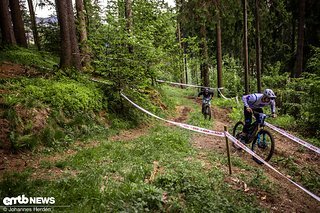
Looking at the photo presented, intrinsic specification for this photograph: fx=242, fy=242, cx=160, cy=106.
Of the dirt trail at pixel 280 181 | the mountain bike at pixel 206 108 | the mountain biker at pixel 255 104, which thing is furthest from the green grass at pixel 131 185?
the mountain bike at pixel 206 108

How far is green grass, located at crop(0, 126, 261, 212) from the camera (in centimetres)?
448

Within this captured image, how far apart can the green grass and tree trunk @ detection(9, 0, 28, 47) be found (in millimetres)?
13833

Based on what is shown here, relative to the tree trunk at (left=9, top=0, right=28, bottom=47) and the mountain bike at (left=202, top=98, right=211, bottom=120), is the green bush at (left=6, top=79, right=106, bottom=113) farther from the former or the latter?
the tree trunk at (left=9, top=0, right=28, bottom=47)

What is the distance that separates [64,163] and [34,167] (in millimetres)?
670

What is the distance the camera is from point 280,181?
698 centimetres

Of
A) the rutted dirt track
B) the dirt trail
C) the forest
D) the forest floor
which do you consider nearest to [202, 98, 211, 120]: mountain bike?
the forest

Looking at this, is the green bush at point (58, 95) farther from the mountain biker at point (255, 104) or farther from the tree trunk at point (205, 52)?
the tree trunk at point (205, 52)

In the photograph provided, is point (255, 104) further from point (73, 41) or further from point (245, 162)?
point (73, 41)

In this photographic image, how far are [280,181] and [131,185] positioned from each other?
14.9 feet

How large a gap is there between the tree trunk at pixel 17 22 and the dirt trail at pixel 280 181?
1450cm

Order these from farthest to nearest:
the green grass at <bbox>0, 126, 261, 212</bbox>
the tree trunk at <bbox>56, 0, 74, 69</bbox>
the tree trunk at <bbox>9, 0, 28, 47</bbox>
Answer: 1. the tree trunk at <bbox>9, 0, 28, 47</bbox>
2. the tree trunk at <bbox>56, 0, 74, 69</bbox>
3. the green grass at <bbox>0, 126, 261, 212</bbox>

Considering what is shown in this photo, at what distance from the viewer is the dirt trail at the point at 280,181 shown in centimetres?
572

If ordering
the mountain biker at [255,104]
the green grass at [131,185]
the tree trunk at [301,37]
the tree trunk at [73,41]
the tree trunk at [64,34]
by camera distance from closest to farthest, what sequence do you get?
the green grass at [131,185], the mountain biker at [255,104], the tree trunk at [64,34], the tree trunk at [73,41], the tree trunk at [301,37]

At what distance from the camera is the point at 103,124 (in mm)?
9500
